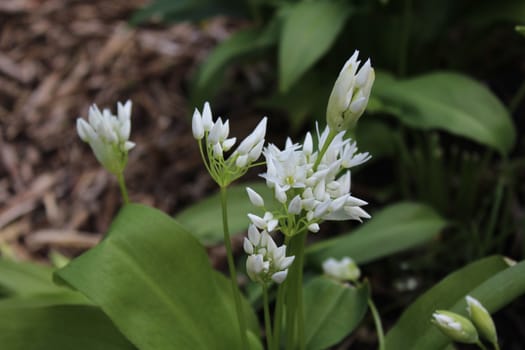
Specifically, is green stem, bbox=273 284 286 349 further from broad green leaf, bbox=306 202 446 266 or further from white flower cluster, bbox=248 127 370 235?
broad green leaf, bbox=306 202 446 266

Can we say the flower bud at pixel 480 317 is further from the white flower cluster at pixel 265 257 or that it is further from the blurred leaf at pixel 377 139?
the blurred leaf at pixel 377 139

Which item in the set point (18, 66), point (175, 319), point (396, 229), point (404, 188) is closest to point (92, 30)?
point (18, 66)

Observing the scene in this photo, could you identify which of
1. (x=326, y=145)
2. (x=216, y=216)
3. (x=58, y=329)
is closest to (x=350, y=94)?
(x=326, y=145)

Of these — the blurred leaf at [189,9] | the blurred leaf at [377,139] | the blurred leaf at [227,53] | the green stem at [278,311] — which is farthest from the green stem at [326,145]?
the blurred leaf at [189,9]

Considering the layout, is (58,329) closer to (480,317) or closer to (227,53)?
(480,317)

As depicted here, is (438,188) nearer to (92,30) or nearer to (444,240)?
(444,240)

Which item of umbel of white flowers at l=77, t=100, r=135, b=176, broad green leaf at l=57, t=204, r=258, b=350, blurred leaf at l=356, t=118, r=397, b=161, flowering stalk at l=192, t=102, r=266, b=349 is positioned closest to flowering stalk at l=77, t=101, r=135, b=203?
umbel of white flowers at l=77, t=100, r=135, b=176
